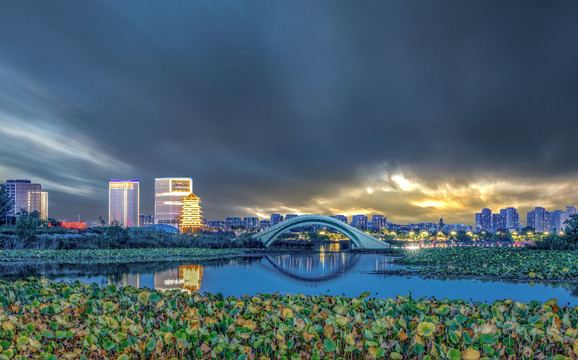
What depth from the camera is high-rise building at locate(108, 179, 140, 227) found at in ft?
526

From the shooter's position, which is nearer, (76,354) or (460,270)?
(76,354)

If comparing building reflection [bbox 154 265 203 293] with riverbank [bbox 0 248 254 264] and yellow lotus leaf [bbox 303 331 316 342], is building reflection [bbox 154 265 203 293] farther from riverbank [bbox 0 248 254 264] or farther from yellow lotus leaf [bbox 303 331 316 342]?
yellow lotus leaf [bbox 303 331 316 342]

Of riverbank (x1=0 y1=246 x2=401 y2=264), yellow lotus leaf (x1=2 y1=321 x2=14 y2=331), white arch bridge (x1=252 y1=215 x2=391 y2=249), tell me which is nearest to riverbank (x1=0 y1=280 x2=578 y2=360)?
yellow lotus leaf (x1=2 y1=321 x2=14 y2=331)

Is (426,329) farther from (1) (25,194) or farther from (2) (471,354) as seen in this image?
(1) (25,194)

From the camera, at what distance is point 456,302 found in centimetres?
607

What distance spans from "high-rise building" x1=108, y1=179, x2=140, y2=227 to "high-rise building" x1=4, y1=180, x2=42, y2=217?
84.8 ft

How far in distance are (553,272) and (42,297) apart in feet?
57.6

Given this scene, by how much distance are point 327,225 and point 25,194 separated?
141664mm

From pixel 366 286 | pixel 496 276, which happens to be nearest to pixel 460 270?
pixel 496 276

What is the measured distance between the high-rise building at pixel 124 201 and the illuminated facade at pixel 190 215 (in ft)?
352

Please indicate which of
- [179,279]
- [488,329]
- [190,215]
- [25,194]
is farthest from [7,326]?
[25,194]

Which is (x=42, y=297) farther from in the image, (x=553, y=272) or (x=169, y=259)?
(x=169, y=259)

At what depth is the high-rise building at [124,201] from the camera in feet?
526

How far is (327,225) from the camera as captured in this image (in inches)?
1887
